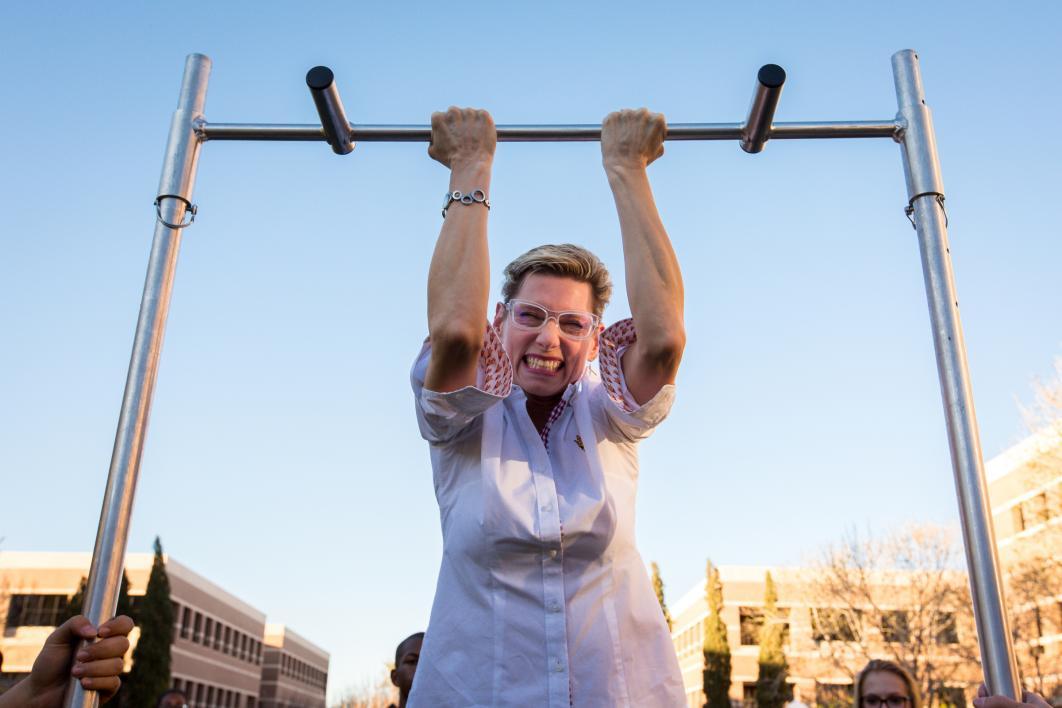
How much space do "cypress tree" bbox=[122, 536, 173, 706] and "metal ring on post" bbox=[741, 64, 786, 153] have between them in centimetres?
3913

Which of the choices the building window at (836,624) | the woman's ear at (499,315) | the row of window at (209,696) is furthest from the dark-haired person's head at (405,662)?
the row of window at (209,696)

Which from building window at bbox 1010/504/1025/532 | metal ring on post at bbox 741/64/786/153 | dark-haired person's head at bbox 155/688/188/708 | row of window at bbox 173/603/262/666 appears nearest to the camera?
metal ring on post at bbox 741/64/786/153

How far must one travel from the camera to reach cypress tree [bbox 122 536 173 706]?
37.2 metres

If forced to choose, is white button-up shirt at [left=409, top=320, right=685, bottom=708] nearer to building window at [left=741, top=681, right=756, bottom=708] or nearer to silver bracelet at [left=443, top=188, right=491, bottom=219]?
silver bracelet at [left=443, top=188, right=491, bottom=219]

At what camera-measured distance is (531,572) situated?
2.08 metres

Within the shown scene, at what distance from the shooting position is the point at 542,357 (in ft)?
7.84

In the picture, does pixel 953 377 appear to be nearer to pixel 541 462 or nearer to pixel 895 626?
pixel 541 462

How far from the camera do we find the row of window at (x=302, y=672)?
273 ft

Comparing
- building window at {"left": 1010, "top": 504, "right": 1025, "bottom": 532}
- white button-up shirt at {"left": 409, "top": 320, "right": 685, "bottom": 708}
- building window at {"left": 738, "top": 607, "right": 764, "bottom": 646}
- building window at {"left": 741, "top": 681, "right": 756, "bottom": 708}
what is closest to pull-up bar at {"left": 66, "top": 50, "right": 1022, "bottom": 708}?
white button-up shirt at {"left": 409, "top": 320, "right": 685, "bottom": 708}

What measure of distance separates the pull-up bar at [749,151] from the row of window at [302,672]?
85.0 metres

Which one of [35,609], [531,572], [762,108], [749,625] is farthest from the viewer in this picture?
[749,625]

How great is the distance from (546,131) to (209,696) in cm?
6059

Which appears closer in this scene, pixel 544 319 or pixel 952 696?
pixel 544 319

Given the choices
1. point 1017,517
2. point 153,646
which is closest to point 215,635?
point 153,646
